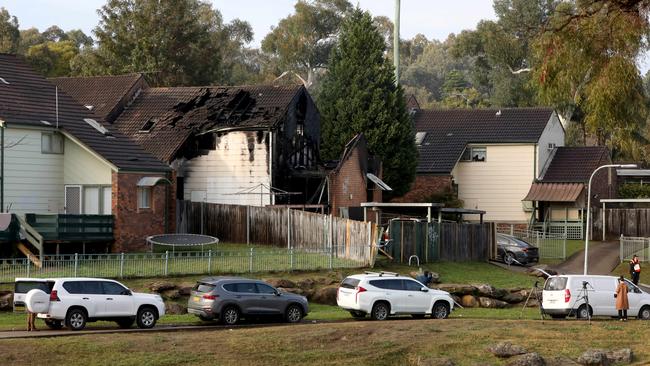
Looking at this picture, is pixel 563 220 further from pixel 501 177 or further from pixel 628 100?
pixel 628 100

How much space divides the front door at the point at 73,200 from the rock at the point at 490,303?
58.4ft

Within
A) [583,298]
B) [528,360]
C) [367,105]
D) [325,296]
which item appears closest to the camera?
[528,360]

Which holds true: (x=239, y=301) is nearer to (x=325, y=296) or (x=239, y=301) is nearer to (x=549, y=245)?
(x=325, y=296)

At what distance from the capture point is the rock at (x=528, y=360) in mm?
29922

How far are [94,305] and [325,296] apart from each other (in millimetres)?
12189

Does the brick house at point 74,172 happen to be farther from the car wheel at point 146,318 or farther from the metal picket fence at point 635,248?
the metal picket fence at point 635,248

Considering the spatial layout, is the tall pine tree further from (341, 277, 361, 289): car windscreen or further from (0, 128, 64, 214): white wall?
(341, 277, 361, 289): car windscreen

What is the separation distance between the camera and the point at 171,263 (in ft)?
143

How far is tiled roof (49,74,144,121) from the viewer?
63575 mm

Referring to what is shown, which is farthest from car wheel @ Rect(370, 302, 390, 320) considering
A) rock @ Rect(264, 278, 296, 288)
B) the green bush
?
the green bush

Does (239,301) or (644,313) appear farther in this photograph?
(644,313)

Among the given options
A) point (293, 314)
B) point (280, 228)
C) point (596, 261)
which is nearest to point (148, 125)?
point (280, 228)

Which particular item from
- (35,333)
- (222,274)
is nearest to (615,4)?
(35,333)

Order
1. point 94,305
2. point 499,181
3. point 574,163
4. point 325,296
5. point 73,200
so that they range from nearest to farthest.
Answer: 1. point 94,305
2. point 325,296
3. point 73,200
4. point 499,181
5. point 574,163
